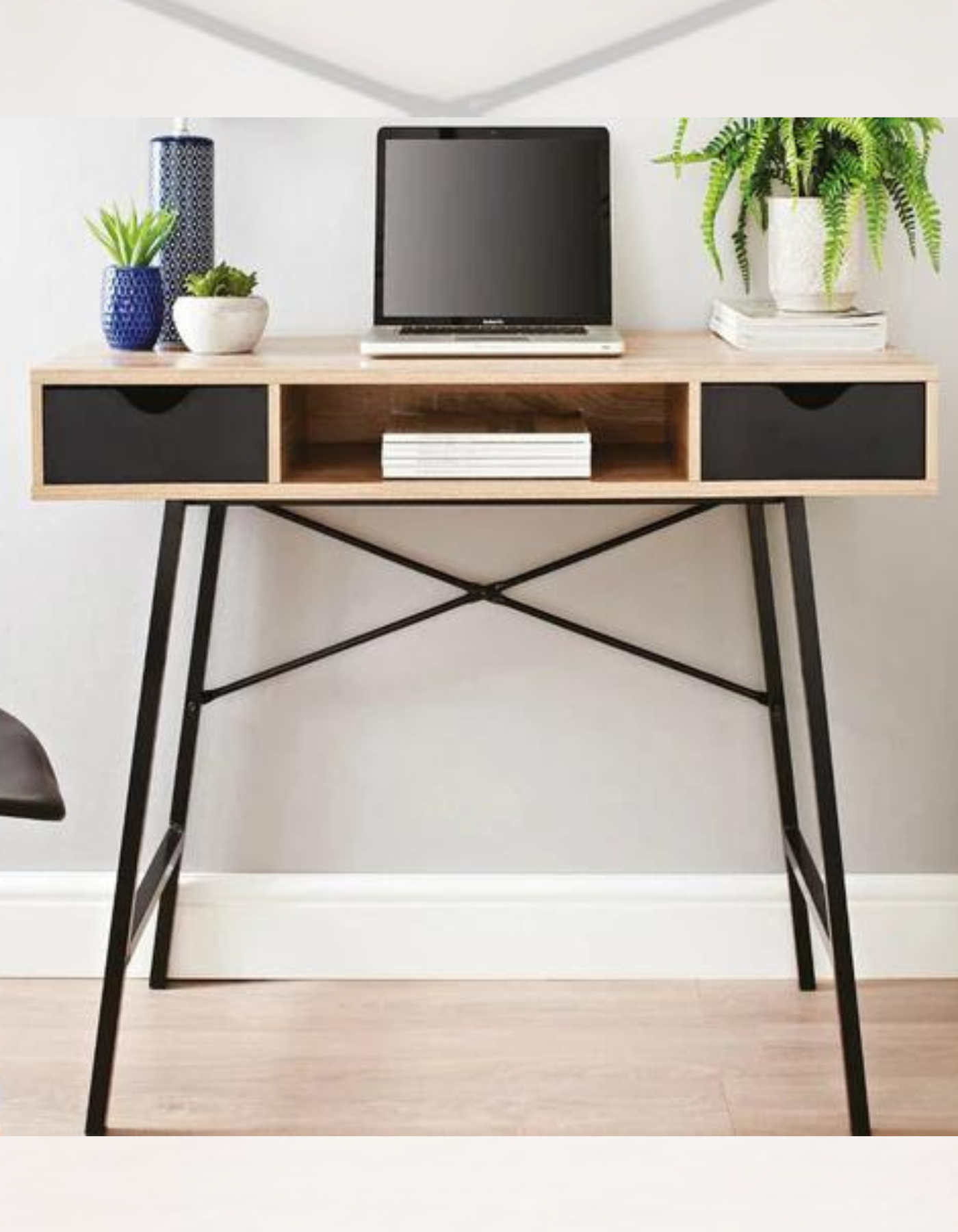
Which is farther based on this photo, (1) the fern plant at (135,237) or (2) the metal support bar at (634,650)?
(2) the metal support bar at (634,650)

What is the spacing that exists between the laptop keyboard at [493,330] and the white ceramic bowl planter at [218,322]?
7.6 inches

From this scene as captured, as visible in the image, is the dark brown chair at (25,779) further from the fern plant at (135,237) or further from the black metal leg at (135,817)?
the fern plant at (135,237)

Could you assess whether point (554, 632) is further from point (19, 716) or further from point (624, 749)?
point (19, 716)

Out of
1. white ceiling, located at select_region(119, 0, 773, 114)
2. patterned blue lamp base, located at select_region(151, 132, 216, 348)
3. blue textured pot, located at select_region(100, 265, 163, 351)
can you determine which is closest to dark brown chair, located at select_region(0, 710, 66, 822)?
blue textured pot, located at select_region(100, 265, 163, 351)

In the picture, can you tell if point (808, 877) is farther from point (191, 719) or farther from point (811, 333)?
point (191, 719)

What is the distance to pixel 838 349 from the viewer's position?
189 centimetres

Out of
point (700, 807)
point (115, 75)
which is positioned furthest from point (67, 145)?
point (115, 75)

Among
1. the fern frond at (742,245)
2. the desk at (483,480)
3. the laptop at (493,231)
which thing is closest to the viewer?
the desk at (483,480)

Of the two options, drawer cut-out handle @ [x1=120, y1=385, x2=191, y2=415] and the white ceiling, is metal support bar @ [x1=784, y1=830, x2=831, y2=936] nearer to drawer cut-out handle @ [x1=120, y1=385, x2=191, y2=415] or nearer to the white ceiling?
drawer cut-out handle @ [x1=120, y1=385, x2=191, y2=415]

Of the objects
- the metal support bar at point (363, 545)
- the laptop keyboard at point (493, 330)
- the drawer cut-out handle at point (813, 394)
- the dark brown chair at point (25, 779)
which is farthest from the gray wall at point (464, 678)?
the dark brown chair at point (25, 779)

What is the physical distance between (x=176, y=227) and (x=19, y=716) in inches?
29.4

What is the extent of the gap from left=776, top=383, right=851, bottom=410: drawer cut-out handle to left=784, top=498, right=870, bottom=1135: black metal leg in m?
0.12

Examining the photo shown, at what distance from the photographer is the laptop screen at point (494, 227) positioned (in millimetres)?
2066

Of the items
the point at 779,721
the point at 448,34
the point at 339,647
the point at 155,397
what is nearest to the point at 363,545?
the point at 339,647
